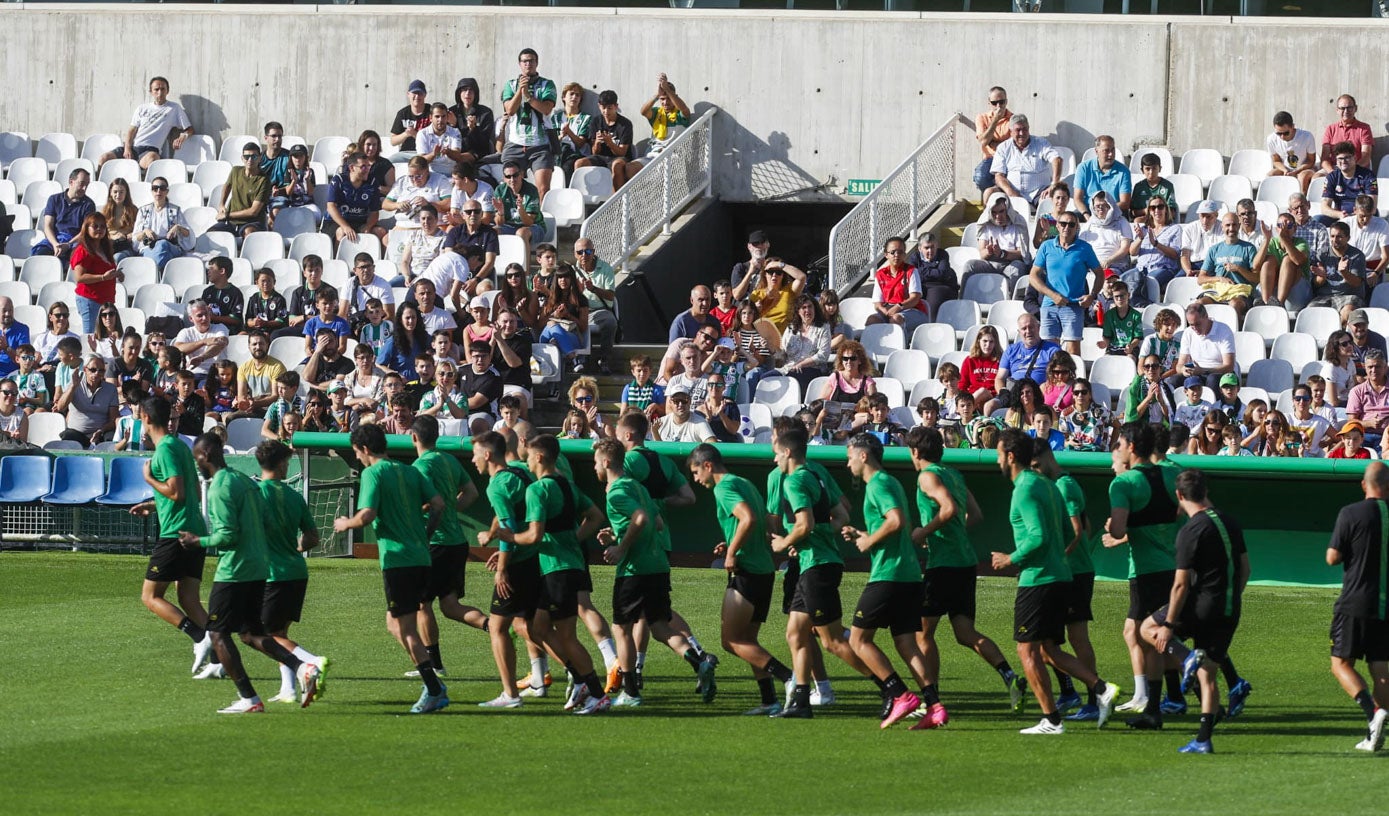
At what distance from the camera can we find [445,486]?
1201 cm

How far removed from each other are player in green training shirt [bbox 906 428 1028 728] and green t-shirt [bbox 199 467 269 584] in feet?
12.4

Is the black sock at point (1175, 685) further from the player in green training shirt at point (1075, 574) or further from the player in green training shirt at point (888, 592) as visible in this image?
the player in green training shirt at point (888, 592)

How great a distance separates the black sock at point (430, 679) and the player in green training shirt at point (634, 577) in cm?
112

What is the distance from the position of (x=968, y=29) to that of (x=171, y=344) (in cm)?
1073

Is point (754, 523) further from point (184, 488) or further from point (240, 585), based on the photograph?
point (184, 488)

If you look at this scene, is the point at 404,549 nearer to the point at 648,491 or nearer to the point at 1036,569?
the point at 648,491

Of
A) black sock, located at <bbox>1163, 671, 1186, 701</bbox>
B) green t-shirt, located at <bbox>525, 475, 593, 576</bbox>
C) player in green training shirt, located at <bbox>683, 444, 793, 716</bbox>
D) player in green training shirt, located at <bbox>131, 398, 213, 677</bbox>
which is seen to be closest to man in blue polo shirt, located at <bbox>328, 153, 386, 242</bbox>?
player in green training shirt, located at <bbox>131, 398, 213, 677</bbox>

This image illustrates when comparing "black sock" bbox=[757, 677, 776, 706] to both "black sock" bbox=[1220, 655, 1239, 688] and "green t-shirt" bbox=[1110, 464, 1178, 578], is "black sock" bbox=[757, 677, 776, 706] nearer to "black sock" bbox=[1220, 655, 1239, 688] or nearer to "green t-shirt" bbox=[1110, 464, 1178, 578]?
"green t-shirt" bbox=[1110, 464, 1178, 578]

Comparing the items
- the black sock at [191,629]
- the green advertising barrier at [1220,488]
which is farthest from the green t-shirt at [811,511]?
the green advertising barrier at [1220,488]

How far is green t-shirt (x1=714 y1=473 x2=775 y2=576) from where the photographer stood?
1128 cm

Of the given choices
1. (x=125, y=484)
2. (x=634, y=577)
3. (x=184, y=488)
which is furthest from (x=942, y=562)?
(x=125, y=484)

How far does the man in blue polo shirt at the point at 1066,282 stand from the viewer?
65.1 ft

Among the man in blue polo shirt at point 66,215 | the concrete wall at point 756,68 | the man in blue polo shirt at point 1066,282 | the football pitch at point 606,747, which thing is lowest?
the football pitch at point 606,747

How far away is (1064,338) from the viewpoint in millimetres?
19828
